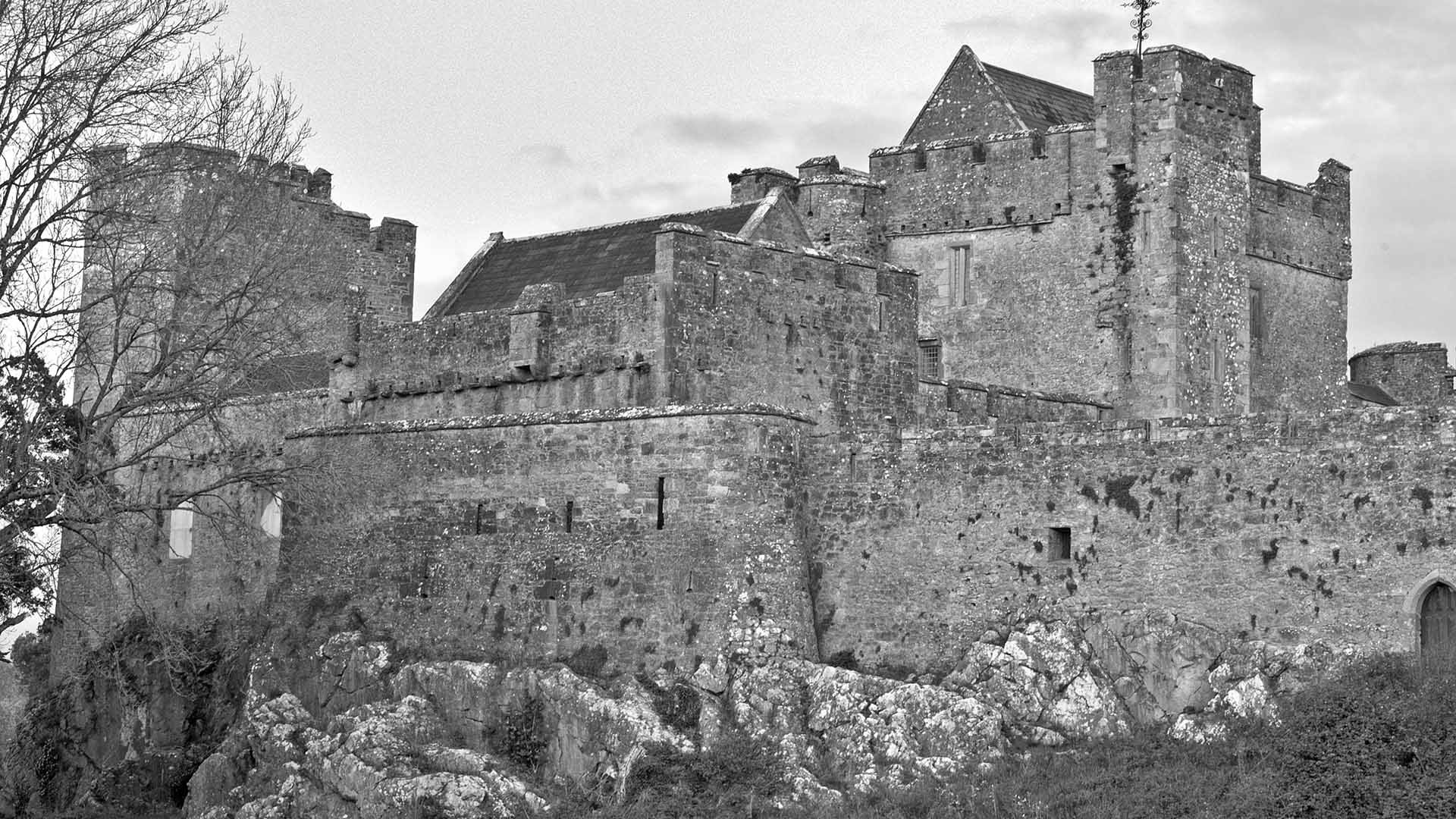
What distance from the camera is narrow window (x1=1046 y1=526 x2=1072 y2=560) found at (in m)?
34.3

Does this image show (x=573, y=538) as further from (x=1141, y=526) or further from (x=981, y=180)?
(x=981, y=180)

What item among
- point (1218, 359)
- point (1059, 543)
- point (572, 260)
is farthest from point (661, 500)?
point (1218, 359)

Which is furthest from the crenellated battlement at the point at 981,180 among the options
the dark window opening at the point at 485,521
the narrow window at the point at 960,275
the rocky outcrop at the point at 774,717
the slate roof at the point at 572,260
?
the rocky outcrop at the point at 774,717

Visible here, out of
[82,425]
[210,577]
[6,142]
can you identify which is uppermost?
[6,142]

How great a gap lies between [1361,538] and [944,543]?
627 cm

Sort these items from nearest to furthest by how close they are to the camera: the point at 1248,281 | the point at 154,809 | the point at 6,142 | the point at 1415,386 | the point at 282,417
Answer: the point at 6,142 < the point at 154,809 < the point at 282,417 < the point at 1248,281 < the point at 1415,386

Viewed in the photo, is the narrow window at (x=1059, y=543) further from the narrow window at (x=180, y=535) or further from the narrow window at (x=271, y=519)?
the narrow window at (x=180, y=535)

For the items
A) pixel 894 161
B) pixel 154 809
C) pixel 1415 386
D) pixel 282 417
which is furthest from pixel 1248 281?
pixel 154 809

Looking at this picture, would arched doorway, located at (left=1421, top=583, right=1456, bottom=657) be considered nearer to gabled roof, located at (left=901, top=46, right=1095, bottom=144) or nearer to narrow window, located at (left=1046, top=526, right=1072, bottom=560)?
narrow window, located at (left=1046, top=526, right=1072, bottom=560)

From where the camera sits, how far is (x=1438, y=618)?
31.6 metres

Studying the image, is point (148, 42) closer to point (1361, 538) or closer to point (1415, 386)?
point (1361, 538)

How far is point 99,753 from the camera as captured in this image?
41.7m

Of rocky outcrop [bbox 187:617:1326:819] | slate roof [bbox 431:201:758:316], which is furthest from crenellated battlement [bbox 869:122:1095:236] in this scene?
rocky outcrop [bbox 187:617:1326:819]

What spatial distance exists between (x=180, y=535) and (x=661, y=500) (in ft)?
44.0
